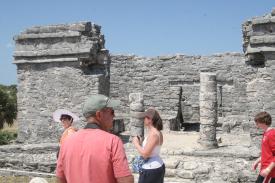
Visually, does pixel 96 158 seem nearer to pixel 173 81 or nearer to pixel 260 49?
pixel 260 49

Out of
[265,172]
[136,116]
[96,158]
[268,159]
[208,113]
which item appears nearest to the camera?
[96,158]

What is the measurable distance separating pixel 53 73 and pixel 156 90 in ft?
23.1

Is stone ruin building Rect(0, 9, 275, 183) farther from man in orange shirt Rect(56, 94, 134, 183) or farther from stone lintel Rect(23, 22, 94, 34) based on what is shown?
man in orange shirt Rect(56, 94, 134, 183)

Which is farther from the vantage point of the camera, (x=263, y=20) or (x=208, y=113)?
(x=208, y=113)

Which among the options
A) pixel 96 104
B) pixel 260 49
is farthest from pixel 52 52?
pixel 96 104

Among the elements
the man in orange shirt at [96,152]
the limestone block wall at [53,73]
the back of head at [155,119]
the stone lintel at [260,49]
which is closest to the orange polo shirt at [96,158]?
the man in orange shirt at [96,152]

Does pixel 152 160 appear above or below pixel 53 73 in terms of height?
below

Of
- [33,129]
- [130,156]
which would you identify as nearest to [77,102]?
[33,129]

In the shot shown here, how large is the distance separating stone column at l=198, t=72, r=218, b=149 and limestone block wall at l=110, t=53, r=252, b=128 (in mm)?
5113

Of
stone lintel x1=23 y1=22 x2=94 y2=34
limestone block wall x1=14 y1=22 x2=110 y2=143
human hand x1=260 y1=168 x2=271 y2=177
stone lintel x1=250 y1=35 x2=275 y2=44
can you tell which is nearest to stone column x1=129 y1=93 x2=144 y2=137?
limestone block wall x1=14 y1=22 x2=110 y2=143

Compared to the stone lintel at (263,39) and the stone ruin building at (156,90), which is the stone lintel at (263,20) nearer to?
the stone ruin building at (156,90)

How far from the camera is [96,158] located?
3.37 m

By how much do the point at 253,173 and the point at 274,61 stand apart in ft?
12.0

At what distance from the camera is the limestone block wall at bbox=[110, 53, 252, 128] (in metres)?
18.9
